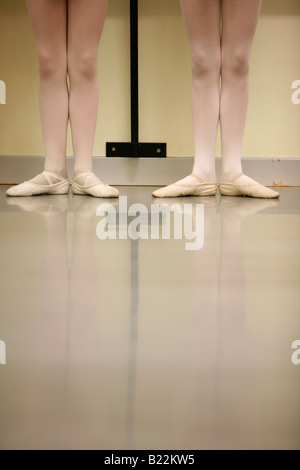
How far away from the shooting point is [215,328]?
26.0 inches

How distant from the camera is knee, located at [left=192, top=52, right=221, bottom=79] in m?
2.20

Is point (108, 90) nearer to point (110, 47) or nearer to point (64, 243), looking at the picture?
point (110, 47)

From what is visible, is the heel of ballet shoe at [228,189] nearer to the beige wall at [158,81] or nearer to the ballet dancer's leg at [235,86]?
the ballet dancer's leg at [235,86]

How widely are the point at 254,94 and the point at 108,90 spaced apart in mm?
612

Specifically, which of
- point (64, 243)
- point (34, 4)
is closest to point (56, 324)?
point (64, 243)

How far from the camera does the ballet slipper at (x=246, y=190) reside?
2.14 m

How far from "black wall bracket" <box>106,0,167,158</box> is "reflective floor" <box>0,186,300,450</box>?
1.57 m

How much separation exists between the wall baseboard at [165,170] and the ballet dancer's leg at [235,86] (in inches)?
20.4

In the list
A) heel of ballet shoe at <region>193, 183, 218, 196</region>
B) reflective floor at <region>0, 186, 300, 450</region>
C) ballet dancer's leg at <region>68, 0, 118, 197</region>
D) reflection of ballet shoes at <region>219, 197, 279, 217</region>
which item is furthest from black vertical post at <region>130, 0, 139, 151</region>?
reflective floor at <region>0, 186, 300, 450</region>

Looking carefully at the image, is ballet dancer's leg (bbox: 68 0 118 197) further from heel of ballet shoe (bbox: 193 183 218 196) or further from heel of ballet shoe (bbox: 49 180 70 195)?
heel of ballet shoe (bbox: 193 183 218 196)

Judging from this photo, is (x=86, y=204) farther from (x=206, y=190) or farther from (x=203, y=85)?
(x=203, y=85)

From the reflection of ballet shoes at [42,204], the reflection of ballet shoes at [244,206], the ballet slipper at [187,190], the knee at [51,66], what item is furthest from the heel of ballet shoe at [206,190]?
the knee at [51,66]

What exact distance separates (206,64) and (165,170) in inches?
25.8

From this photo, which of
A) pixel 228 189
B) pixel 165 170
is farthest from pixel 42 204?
pixel 165 170
